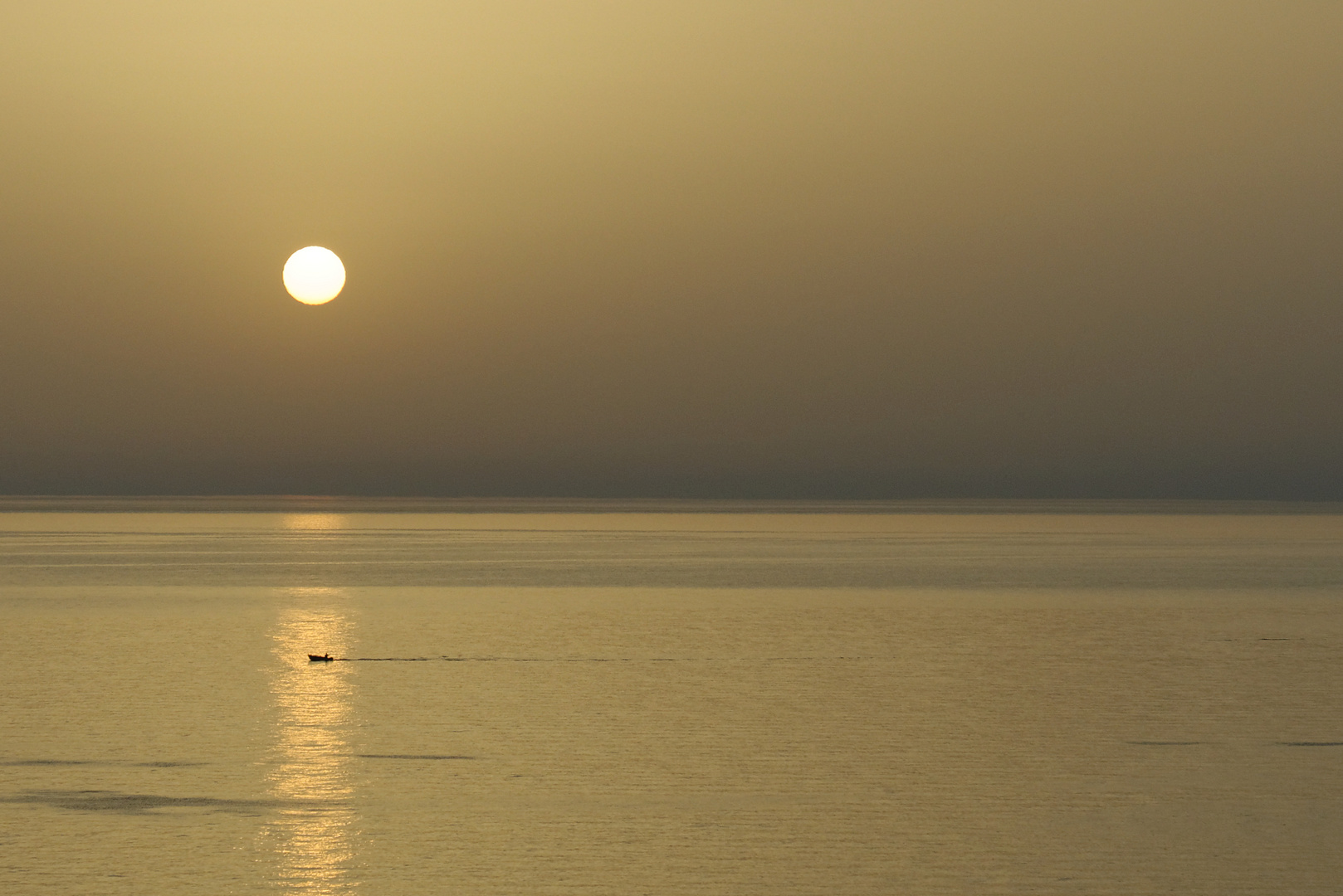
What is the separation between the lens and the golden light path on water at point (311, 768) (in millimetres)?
9125

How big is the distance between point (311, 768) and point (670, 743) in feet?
9.76

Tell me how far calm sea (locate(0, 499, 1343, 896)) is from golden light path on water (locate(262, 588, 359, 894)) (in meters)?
0.04

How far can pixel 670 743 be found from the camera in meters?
13.4

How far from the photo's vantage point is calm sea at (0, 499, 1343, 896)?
365 inches

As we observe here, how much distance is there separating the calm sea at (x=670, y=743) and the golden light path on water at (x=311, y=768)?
1.4 inches

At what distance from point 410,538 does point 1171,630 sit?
47.0 m

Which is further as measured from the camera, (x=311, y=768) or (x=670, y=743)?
(x=670, y=743)

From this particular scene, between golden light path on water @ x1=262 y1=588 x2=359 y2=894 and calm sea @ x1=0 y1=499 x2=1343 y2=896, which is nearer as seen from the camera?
golden light path on water @ x1=262 y1=588 x2=359 y2=894

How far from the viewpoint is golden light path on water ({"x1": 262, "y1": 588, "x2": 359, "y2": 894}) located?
9.12m

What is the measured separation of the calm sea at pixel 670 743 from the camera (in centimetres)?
928

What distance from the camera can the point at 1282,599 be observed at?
30016mm

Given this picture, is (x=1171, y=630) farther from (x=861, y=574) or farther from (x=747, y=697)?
(x=861, y=574)

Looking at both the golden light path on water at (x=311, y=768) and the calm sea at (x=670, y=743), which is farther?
the calm sea at (x=670, y=743)

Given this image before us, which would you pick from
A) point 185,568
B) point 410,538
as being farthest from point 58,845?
point 410,538
